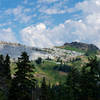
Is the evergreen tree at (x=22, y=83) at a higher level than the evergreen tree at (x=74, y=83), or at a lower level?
higher

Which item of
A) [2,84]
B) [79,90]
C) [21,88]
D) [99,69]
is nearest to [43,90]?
[2,84]

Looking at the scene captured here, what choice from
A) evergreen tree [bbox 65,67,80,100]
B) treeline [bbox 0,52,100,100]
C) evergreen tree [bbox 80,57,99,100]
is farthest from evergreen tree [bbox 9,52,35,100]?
evergreen tree [bbox 65,67,80,100]

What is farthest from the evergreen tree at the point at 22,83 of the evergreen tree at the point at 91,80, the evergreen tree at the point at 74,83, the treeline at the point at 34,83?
the evergreen tree at the point at 74,83

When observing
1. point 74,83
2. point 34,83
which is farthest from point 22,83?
point 74,83

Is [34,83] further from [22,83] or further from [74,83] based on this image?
[74,83]

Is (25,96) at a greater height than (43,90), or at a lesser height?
greater

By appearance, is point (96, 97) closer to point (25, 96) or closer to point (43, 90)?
point (25, 96)

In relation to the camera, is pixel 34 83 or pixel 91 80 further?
pixel 91 80

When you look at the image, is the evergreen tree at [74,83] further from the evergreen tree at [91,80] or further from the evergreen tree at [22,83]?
the evergreen tree at [22,83]

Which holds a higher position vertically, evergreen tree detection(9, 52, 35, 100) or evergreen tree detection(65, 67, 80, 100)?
evergreen tree detection(9, 52, 35, 100)

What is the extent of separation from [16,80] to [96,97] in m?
21.9

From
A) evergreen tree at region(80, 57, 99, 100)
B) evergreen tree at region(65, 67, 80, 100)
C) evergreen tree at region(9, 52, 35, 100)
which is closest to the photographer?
evergreen tree at region(9, 52, 35, 100)

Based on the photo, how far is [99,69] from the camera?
41.8m

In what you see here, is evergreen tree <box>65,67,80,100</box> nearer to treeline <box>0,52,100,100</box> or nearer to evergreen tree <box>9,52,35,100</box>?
treeline <box>0,52,100,100</box>
